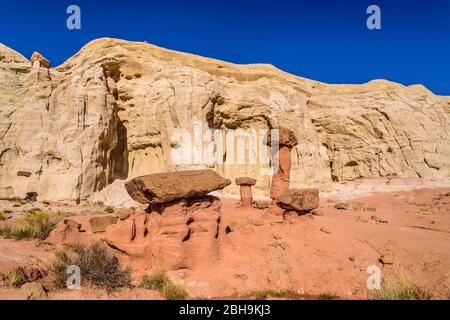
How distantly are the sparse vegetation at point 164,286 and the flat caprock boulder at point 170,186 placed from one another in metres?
1.73

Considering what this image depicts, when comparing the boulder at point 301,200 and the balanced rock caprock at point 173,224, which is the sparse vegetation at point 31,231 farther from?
the boulder at point 301,200

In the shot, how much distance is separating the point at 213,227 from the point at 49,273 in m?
3.77

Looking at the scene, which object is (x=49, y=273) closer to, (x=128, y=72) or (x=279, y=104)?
(x=128, y=72)

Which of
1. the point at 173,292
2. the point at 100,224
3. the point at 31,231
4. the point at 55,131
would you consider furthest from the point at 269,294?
the point at 55,131

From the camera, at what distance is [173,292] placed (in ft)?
20.6

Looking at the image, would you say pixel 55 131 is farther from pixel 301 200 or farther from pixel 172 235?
pixel 301 200

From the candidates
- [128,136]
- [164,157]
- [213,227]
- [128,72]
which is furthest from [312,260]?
[128,72]

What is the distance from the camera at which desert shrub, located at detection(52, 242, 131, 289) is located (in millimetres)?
6096

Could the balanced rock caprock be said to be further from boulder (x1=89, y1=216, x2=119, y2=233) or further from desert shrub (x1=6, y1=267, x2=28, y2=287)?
desert shrub (x1=6, y1=267, x2=28, y2=287)

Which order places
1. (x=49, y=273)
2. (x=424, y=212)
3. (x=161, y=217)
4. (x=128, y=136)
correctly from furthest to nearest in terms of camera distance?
(x=128, y=136)
(x=424, y=212)
(x=161, y=217)
(x=49, y=273)

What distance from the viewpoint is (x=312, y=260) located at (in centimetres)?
837

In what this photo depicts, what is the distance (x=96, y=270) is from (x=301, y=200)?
6.44 metres

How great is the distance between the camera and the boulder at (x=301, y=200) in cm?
1028

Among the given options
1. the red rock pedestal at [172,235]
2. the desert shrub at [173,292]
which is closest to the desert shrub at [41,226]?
the red rock pedestal at [172,235]
